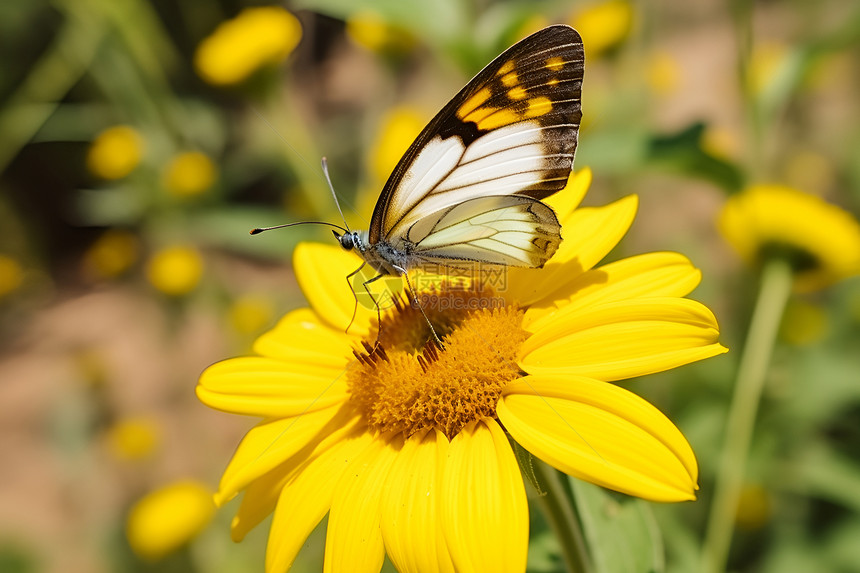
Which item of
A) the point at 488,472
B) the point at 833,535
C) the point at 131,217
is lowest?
the point at 833,535

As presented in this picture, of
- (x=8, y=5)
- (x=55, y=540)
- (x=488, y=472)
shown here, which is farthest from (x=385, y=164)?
(x=8, y=5)

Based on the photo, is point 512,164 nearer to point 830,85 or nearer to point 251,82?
point 251,82

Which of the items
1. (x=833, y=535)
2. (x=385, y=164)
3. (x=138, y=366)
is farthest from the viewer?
(x=138, y=366)

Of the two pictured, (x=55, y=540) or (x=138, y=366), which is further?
(x=138, y=366)

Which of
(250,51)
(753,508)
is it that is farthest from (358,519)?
(250,51)

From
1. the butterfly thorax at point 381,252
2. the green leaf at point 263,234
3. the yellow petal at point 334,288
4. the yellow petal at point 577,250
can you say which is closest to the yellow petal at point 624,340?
the yellow petal at point 577,250

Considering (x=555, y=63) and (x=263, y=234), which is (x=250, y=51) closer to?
(x=263, y=234)
